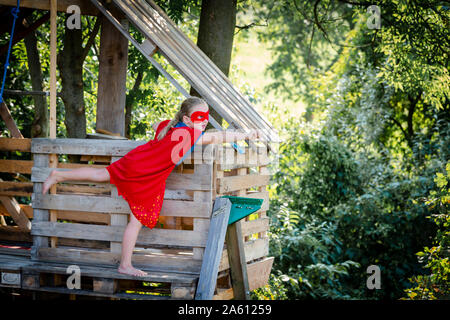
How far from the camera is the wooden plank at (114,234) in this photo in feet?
14.6

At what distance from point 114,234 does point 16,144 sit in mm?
1463

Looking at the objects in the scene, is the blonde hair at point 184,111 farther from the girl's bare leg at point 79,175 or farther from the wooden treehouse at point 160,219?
the girl's bare leg at point 79,175

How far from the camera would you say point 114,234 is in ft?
15.3

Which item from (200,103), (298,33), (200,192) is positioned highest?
(298,33)

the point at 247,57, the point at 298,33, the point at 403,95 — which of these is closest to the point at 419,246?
the point at 403,95

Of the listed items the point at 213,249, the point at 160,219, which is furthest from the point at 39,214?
the point at 213,249

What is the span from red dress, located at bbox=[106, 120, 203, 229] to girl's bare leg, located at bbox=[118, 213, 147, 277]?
7 cm

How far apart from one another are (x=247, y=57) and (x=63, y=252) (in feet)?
106

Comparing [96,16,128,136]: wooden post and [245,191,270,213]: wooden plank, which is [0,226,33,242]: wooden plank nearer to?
[96,16,128,136]: wooden post

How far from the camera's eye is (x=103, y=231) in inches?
185

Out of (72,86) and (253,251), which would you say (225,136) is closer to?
(253,251)

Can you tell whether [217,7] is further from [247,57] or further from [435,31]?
[247,57]

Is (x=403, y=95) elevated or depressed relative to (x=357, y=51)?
depressed

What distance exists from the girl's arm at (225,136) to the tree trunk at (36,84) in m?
3.75
